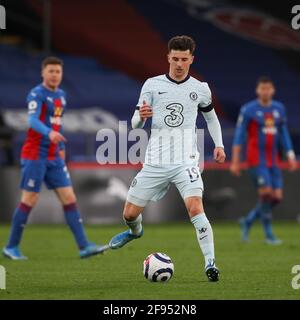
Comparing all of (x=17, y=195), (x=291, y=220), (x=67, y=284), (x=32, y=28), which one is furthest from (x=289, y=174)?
(x=67, y=284)

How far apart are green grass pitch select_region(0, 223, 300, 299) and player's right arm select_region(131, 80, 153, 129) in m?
1.34

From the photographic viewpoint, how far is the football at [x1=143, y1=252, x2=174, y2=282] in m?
8.23

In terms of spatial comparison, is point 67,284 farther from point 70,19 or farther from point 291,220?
point 70,19

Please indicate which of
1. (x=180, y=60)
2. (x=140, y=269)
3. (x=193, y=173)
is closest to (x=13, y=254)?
(x=140, y=269)

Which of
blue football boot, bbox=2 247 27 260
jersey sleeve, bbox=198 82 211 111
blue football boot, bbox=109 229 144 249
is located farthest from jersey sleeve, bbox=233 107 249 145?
jersey sleeve, bbox=198 82 211 111

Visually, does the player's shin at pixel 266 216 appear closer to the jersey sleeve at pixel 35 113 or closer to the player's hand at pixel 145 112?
the jersey sleeve at pixel 35 113

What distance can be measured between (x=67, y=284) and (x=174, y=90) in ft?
6.08

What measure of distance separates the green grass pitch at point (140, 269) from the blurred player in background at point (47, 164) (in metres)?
0.29

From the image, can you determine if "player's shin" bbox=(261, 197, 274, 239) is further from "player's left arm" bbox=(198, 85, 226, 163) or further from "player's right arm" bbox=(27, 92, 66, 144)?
"player's left arm" bbox=(198, 85, 226, 163)

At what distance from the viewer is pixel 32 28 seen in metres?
22.4

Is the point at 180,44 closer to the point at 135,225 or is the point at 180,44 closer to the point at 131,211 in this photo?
the point at 131,211

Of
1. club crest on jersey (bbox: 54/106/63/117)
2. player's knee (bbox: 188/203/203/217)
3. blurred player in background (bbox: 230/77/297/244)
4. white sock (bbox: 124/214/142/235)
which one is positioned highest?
blurred player in background (bbox: 230/77/297/244)

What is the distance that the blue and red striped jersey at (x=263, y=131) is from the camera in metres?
13.7

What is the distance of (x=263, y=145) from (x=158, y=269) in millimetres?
5884
